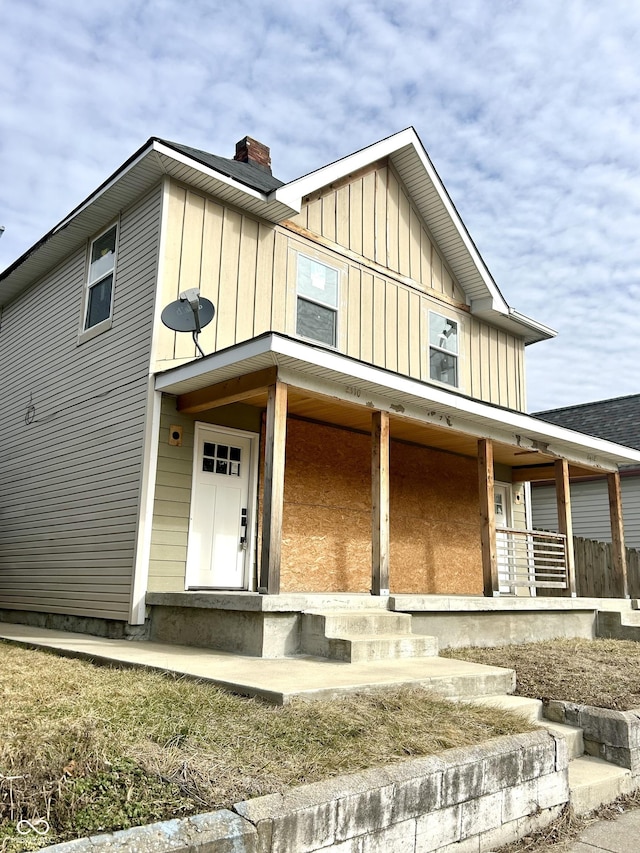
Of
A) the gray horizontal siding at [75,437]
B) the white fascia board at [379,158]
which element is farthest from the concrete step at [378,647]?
the white fascia board at [379,158]

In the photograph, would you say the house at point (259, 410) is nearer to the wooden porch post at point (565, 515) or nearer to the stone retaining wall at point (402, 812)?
the wooden porch post at point (565, 515)

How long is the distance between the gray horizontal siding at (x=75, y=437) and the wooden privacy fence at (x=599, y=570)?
11572mm

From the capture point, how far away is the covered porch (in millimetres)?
7195

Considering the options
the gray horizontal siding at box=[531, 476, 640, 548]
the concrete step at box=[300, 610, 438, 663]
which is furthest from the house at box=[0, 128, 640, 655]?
the gray horizontal siding at box=[531, 476, 640, 548]

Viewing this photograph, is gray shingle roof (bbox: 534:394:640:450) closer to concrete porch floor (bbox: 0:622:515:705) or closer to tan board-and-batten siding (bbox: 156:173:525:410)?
tan board-and-batten siding (bbox: 156:173:525:410)

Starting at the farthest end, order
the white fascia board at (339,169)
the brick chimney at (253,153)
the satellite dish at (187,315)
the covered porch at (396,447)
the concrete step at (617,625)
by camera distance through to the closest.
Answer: the brick chimney at (253,153) < the concrete step at (617,625) < the white fascia board at (339,169) < the satellite dish at (187,315) < the covered porch at (396,447)

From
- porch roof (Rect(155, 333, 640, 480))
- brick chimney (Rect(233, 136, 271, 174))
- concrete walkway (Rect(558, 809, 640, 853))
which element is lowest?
concrete walkway (Rect(558, 809, 640, 853))

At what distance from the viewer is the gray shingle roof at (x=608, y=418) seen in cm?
1898

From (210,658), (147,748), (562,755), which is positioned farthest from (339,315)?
(147,748)

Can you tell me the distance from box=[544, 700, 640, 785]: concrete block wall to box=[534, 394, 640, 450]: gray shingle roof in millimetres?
14043

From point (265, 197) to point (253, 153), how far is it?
3.08 meters

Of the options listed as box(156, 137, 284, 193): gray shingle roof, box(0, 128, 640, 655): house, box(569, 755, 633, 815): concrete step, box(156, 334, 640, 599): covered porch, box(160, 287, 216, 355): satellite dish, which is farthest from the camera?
box(156, 137, 284, 193): gray shingle roof

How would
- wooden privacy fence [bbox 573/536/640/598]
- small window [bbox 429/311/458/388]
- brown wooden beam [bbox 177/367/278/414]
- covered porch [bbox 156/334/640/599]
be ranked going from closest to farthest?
covered porch [bbox 156/334/640/599]
brown wooden beam [bbox 177/367/278/414]
small window [bbox 429/311/458/388]
wooden privacy fence [bbox 573/536/640/598]

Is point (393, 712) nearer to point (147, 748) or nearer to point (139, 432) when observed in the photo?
point (147, 748)
